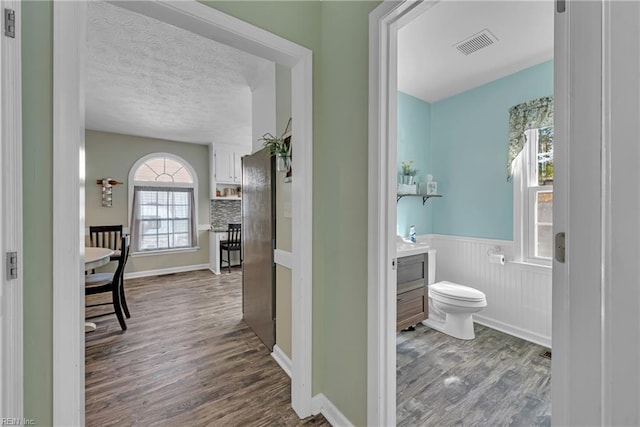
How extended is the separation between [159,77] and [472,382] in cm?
391

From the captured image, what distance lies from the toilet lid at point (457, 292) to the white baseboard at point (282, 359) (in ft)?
5.12

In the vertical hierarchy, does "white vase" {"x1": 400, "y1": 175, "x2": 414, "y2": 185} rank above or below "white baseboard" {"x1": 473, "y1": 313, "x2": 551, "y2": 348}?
above

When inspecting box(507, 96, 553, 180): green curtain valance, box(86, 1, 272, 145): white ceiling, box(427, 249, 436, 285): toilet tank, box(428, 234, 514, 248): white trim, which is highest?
box(86, 1, 272, 145): white ceiling

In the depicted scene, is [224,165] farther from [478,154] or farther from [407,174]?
[478,154]

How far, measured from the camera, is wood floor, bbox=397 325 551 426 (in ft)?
5.38

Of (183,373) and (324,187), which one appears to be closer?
(324,187)

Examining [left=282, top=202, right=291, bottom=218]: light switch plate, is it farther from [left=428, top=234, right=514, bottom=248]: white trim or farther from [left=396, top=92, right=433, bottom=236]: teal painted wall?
[left=428, top=234, right=514, bottom=248]: white trim

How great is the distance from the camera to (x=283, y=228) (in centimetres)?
217

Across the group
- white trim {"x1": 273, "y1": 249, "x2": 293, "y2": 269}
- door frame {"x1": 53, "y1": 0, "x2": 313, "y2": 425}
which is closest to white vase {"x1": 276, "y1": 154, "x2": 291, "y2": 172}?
white trim {"x1": 273, "y1": 249, "x2": 293, "y2": 269}

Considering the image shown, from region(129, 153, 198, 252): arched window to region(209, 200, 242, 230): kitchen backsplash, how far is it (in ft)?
1.34

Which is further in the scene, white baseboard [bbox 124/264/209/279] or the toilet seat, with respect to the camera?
white baseboard [bbox 124/264/209/279]

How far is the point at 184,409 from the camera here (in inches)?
67.8

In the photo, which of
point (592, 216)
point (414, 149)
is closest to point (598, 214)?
point (592, 216)

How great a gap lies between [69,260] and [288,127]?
1508 millimetres
